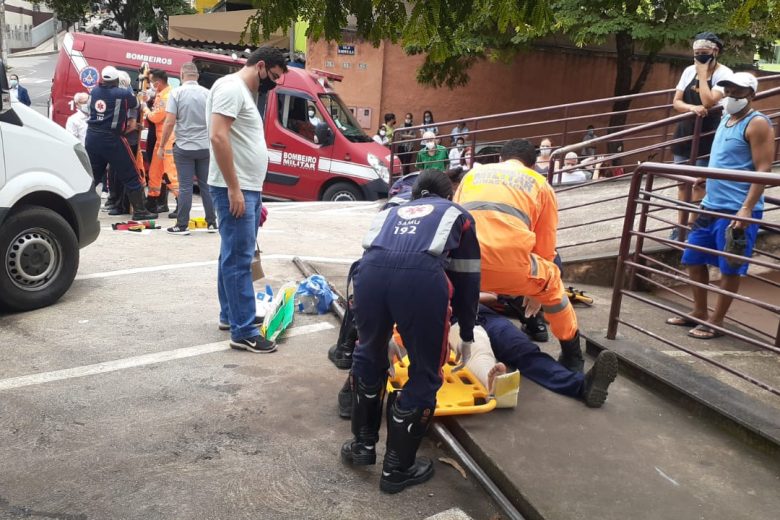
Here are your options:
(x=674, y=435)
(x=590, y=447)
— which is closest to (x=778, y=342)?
(x=674, y=435)

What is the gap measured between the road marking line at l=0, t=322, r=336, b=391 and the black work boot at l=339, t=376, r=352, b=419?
4.05 ft

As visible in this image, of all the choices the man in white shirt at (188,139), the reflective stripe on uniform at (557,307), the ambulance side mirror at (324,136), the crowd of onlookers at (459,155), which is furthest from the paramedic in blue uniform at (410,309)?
the ambulance side mirror at (324,136)

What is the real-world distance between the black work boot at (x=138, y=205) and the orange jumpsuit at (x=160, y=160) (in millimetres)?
423

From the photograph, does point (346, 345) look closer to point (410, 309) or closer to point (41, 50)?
point (410, 309)

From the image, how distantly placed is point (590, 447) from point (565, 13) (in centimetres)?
1180

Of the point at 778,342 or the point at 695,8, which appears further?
the point at 695,8

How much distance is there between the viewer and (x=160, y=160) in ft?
29.4

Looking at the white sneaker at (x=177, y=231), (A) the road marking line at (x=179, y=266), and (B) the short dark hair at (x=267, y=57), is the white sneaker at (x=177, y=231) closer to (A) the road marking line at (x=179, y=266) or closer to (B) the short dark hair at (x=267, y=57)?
(A) the road marking line at (x=179, y=266)

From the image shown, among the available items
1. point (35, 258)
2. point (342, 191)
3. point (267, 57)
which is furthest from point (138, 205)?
point (267, 57)

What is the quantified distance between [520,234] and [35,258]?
3.69 m

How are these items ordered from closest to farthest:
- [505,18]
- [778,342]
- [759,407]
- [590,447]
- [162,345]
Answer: [505,18], [590,447], [759,407], [778,342], [162,345]

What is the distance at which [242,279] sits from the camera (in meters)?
4.53

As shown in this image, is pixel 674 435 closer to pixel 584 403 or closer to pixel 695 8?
pixel 584 403

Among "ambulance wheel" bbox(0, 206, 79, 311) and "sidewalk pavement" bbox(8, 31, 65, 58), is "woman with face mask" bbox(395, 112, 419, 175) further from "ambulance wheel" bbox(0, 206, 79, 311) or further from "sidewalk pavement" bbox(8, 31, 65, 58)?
"sidewalk pavement" bbox(8, 31, 65, 58)
